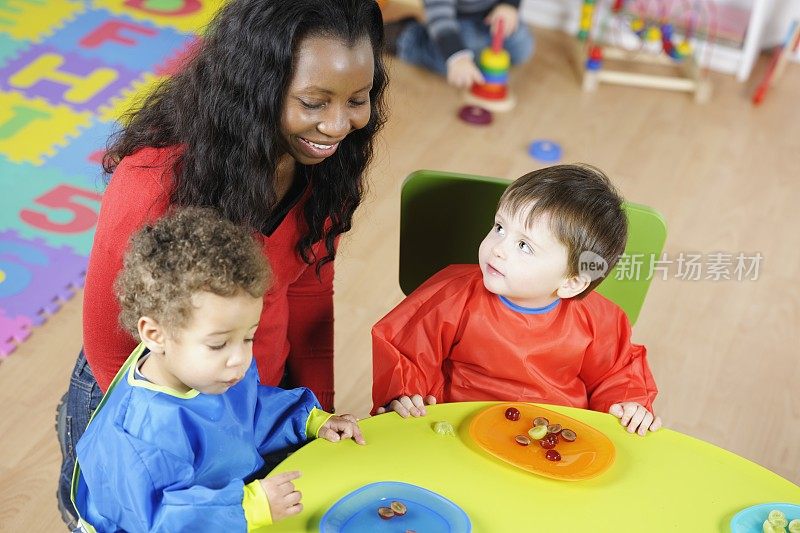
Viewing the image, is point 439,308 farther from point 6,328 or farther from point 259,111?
point 6,328

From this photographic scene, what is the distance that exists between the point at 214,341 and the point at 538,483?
0.42 meters

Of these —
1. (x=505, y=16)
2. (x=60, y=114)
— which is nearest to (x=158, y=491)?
(x=60, y=114)

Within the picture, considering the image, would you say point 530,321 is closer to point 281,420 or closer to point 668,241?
point 281,420

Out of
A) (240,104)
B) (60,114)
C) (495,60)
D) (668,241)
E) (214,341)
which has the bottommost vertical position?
(668,241)

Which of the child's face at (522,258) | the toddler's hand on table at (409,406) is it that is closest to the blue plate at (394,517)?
the toddler's hand on table at (409,406)

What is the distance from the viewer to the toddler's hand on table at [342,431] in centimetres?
118

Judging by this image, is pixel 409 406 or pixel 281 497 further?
pixel 409 406

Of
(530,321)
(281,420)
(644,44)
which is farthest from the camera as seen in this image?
(644,44)

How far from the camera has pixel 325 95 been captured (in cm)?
118

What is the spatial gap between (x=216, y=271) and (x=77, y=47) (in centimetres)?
237

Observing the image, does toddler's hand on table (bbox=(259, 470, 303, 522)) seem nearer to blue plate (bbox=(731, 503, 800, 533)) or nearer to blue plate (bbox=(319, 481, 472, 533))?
blue plate (bbox=(319, 481, 472, 533))

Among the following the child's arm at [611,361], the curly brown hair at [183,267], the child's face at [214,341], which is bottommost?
the child's arm at [611,361]

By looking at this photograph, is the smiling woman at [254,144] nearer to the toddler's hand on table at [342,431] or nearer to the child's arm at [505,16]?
the toddler's hand on table at [342,431]

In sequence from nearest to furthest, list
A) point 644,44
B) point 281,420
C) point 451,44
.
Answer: point 281,420
point 451,44
point 644,44
